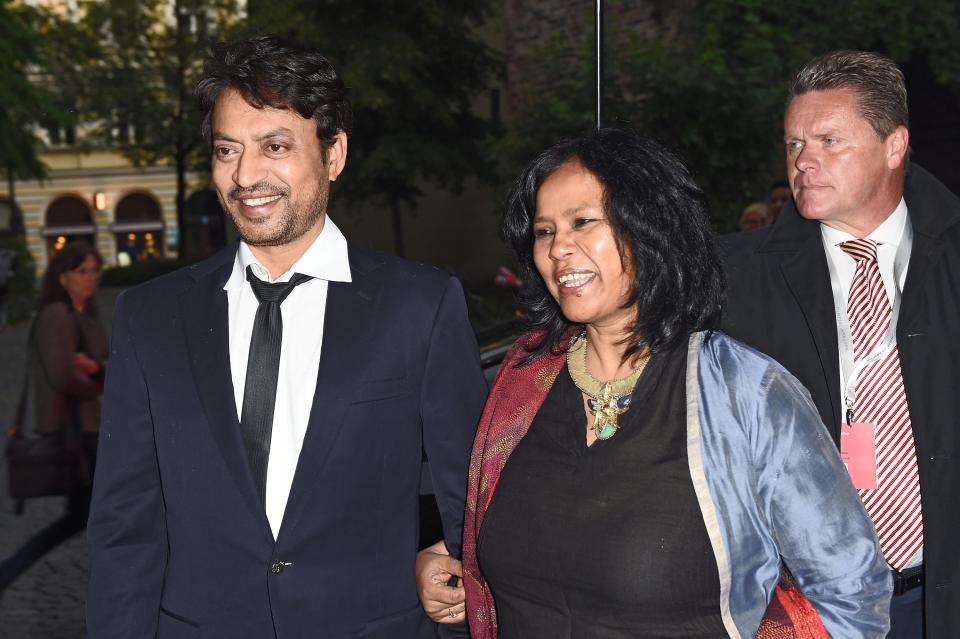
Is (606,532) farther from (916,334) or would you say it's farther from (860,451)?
(916,334)

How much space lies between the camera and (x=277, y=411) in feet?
7.66

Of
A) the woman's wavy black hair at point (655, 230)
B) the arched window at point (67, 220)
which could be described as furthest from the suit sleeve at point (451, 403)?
the arched window at point (67, 220)

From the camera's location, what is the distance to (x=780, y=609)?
211 centimetres

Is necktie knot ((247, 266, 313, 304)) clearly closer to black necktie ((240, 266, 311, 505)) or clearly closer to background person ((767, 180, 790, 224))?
black necktie ((240, 266, 311, 505))

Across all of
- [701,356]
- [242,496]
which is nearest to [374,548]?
[242,496]

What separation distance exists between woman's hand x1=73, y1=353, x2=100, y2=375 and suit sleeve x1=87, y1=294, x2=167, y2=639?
3.47 meters

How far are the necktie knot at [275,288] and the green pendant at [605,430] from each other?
698 mm

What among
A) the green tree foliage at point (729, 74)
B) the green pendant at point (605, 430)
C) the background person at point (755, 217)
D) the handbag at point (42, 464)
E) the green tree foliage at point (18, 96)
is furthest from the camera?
the green tree foliage at point (18, 96)

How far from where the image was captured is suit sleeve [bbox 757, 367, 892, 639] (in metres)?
2.04

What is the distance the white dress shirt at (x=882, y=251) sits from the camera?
9.50 ft

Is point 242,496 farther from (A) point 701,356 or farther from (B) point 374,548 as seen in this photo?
(A) point 701,356

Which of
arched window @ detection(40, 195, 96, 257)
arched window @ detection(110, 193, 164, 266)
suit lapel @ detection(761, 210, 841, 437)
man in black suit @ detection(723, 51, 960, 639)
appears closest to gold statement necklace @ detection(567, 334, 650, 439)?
man in black suit @ detection(723, 51, 960, 639)

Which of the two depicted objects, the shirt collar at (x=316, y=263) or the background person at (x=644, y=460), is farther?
the shirt collar at (x=316, y=263)

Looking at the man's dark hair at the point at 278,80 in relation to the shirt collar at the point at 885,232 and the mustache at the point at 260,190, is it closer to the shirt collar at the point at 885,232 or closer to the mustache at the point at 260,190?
the mustache at the point at 260,190
